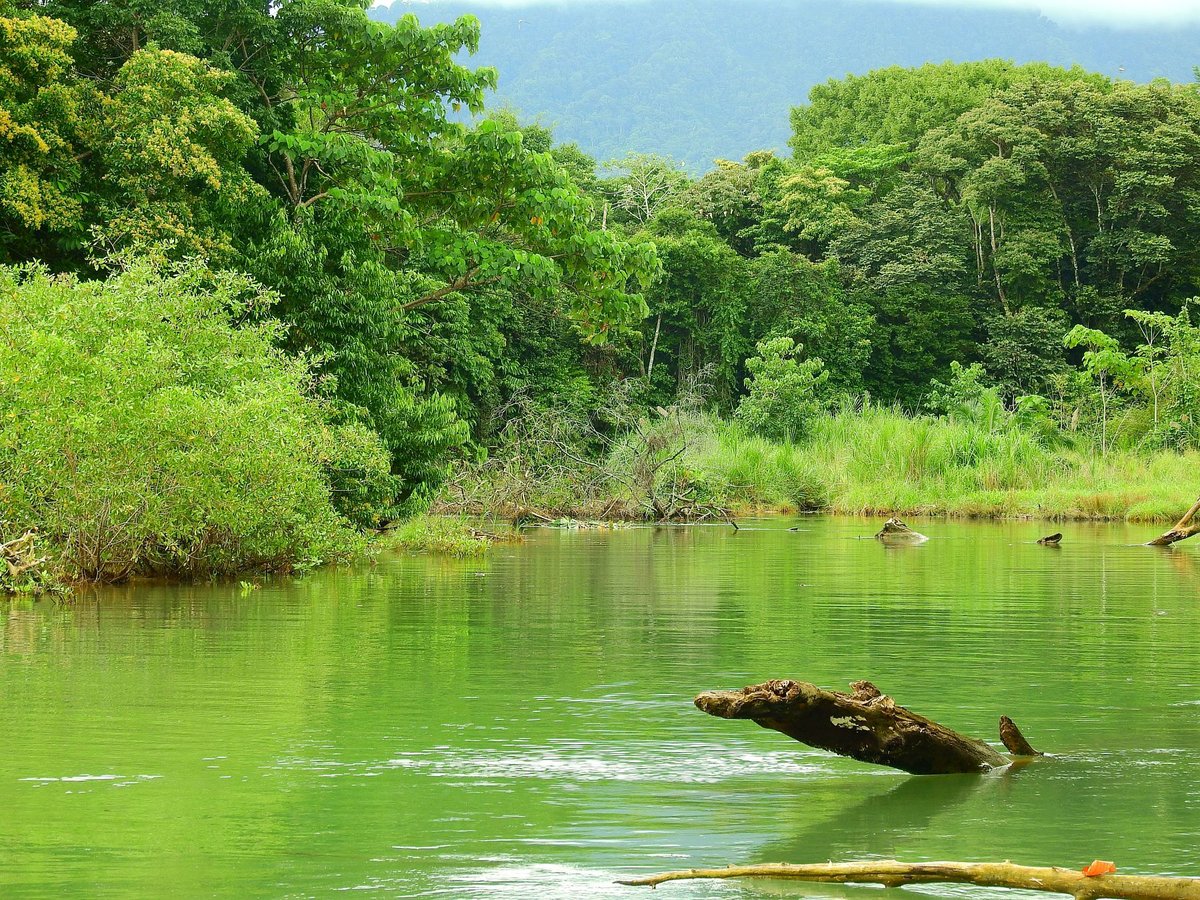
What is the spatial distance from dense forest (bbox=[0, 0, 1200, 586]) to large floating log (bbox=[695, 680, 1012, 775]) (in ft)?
31.2

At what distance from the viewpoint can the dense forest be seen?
51.1 ft

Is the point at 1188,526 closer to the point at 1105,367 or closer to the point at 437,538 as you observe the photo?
the point at 437,538

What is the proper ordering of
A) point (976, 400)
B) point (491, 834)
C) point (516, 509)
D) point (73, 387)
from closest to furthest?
point (491, 834), point (73, 387), point (516, 509), point (976, 400)

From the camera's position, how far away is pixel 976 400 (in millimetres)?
46000

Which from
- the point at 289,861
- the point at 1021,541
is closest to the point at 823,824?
the point at 289,861

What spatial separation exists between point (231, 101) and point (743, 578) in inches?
406

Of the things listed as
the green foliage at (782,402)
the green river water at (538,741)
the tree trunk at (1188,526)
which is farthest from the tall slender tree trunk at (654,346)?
the green river water at (538,741)

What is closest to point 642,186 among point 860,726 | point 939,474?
point 939,474

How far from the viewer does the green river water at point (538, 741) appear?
211 inches

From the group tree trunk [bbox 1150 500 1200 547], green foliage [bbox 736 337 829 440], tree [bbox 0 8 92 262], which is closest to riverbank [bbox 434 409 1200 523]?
green foliage [bbox 736 337 829 440]

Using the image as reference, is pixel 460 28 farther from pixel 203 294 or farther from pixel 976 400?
pixel 976 400

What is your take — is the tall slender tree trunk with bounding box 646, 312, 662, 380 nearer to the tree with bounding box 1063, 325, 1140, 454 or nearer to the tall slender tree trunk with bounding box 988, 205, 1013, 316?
the tall slender tree trunk with bounding box 988, 205, 1013, 316

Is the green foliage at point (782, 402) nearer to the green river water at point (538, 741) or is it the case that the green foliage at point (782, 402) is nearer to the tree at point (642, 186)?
the tree at point (642, 186)

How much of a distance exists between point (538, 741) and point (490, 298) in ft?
111
